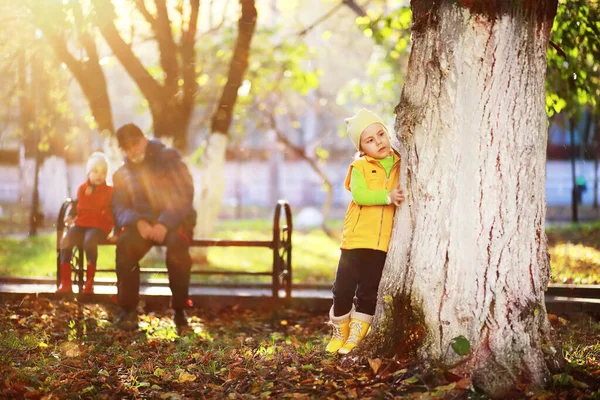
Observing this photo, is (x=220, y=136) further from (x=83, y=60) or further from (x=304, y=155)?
(x=304, y=155)

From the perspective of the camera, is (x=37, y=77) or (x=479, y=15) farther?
(x=37, y=77)

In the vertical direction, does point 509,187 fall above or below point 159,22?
below

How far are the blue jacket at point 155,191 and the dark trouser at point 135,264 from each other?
126 millimetres

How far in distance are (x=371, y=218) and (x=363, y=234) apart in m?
0.12

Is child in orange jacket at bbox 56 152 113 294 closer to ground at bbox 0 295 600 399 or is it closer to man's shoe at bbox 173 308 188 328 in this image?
ground at bbox 0 295 600 399

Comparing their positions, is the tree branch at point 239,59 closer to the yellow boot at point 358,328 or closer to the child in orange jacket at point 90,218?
the child in orange jacket at point 90,218

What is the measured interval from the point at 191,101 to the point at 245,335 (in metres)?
5.86

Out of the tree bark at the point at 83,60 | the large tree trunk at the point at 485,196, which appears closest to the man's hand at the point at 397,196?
the large tree trunk at the point at 485,196

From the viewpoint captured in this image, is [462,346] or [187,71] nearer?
[462,346]

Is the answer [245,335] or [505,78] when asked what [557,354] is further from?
[245,335]

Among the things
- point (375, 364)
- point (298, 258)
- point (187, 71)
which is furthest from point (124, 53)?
point (375, 364)

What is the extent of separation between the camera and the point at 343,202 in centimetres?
3725

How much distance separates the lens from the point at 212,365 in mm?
4793

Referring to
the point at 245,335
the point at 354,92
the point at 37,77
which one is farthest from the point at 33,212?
the point at 245,335
